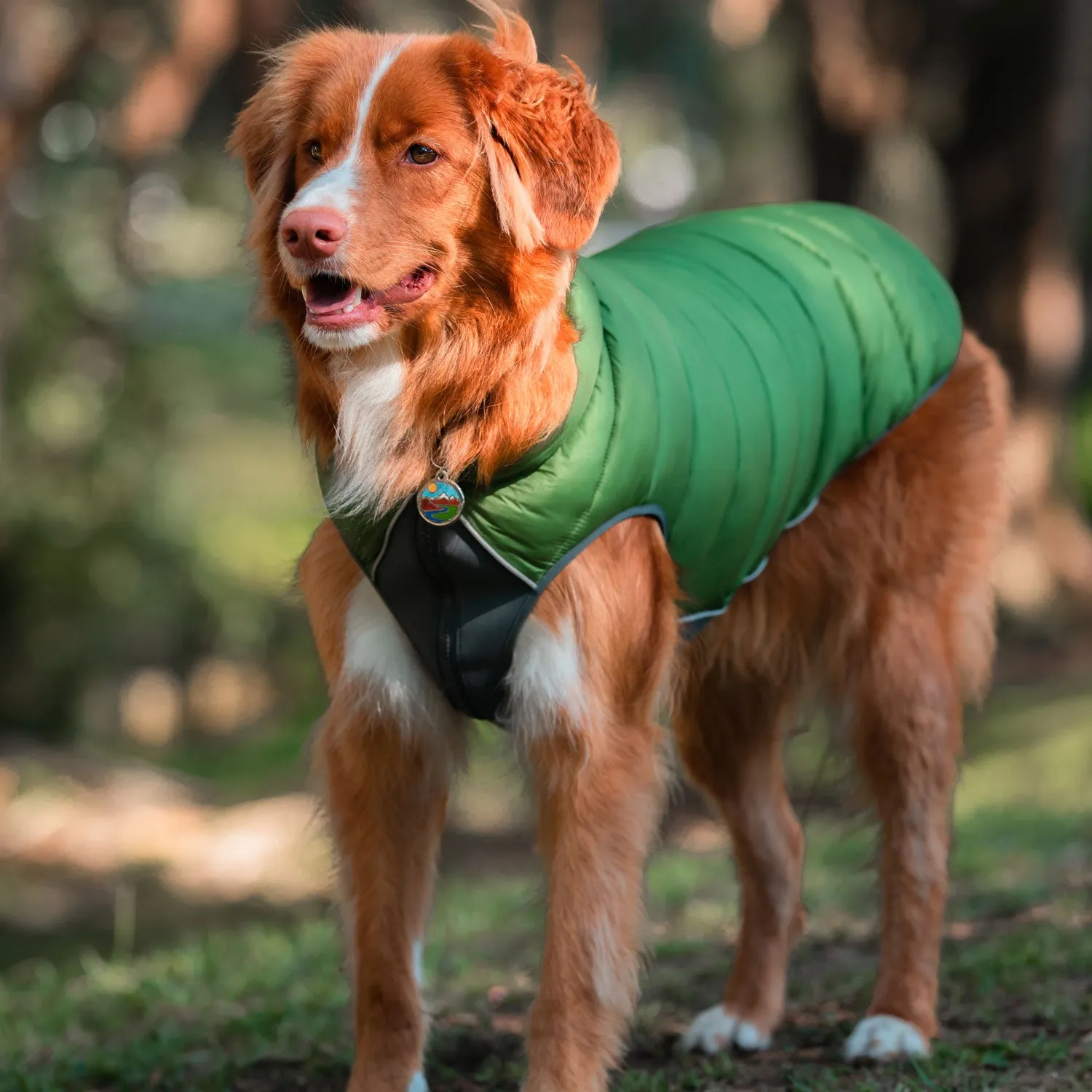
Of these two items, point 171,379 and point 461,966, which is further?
point 171,379

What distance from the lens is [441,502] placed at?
372 cm

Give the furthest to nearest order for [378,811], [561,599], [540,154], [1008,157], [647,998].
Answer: [1008,157]
[647,998]
[378,811]
[561,599]
[540,154]

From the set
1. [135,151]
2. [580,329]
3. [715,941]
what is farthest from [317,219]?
[135,151]

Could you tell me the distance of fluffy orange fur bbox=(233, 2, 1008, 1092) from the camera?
3678mm

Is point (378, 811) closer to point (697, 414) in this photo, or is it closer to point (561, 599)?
point (561, 599)

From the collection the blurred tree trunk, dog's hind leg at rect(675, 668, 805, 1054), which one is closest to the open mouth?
dog's hind leg at rect(675, 668, 805, 1054)

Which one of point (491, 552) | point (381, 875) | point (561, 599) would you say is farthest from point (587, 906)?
point (491, 552)

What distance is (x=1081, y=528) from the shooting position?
14281 mm

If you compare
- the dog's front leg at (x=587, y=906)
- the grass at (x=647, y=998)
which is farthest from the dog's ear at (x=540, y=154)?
the grass at (x=647, y=998)

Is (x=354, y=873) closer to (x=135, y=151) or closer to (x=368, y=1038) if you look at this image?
(x=368, y=1038)

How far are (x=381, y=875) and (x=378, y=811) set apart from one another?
6.7 inches

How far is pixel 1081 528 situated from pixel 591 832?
11433 millimetres

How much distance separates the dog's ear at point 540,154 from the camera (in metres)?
3.64

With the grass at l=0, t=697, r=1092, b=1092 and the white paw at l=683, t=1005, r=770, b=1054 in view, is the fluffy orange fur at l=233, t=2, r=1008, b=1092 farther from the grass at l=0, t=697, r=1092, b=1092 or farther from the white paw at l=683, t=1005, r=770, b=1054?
the grass at l=0, t=697, r=1092, b=1092
